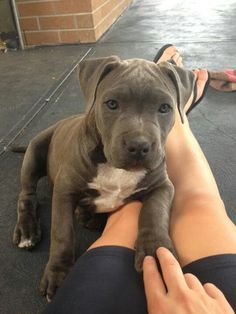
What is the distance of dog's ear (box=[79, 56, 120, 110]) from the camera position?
1965 mm

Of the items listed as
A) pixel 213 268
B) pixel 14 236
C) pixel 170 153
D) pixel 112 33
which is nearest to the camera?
pixel 213 268

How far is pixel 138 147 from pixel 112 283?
55 centimetres

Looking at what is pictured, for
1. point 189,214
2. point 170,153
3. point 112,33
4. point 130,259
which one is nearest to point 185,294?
point 130,259

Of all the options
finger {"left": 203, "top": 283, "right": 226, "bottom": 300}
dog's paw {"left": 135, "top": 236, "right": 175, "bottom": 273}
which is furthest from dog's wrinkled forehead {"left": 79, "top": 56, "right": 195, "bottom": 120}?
finger {"left": 203, "top": 283, "right": 226, "bottom": 300}

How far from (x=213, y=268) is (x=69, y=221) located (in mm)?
780

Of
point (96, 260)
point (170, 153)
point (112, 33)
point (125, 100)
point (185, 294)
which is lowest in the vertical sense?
point (112, 33)

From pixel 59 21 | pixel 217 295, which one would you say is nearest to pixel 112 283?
pixel 217 295

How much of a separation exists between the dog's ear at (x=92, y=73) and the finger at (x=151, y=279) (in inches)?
30.5

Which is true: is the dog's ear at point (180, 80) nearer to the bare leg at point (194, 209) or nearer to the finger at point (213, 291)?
the bare leg at point (194, 209)

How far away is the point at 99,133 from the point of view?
2.00 metres

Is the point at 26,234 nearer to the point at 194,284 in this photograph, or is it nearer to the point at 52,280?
Answer: the point at 52,280

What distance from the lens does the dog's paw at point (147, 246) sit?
1684 millimetres

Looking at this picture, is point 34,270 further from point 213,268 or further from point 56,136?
point 213,268

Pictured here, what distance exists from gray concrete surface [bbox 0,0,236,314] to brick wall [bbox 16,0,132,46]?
0.24 metres
